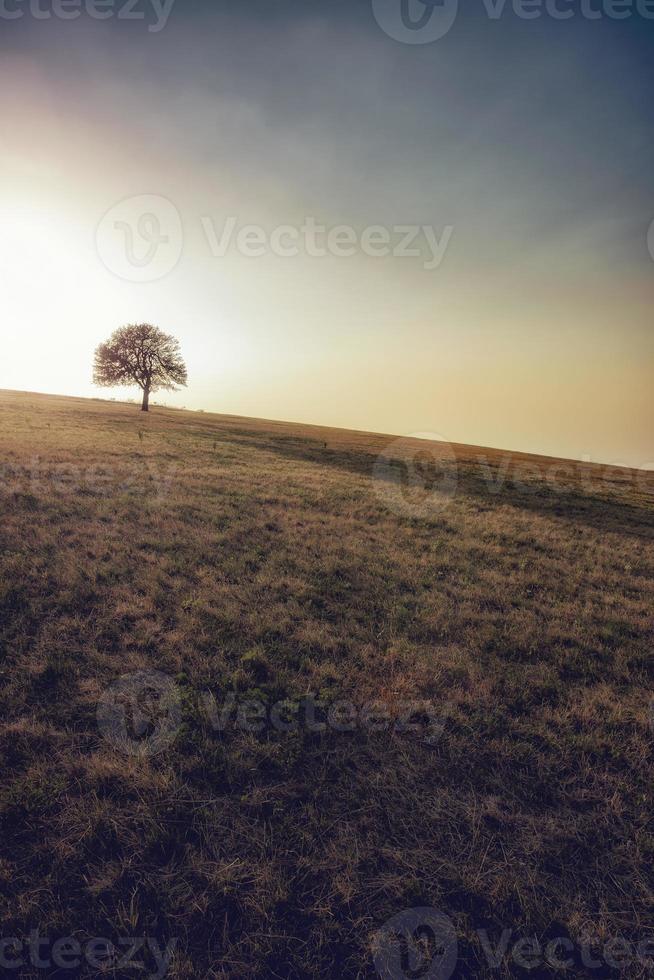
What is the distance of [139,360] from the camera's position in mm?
57375

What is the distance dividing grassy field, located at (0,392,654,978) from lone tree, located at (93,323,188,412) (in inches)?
2088

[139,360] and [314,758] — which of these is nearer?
[314,758]

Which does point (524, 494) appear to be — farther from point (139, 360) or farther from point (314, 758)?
point (139, 360)

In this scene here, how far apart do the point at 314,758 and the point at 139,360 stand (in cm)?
6265

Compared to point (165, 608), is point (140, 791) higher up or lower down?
lower down

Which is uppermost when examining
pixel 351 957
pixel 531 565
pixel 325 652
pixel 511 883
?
pixel 531 565

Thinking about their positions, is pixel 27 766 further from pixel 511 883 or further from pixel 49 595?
pixel 511 883

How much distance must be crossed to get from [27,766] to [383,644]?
198 inches

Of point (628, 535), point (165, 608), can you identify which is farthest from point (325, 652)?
point (628, 535)

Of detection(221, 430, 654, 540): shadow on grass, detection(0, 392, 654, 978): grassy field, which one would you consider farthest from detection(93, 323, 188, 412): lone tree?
detection(0, 392, 654, 978): grassy field

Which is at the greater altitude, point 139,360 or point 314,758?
point 139,360

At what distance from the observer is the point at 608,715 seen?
226 inches

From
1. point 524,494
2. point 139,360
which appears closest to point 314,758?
point 524,494

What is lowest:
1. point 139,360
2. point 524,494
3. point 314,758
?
point 314,758
